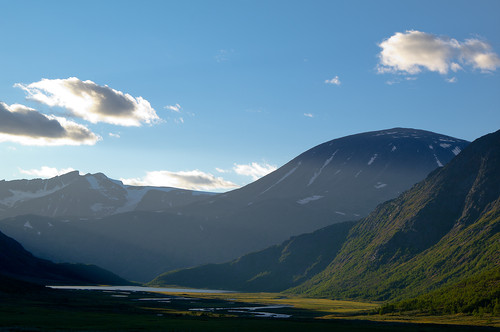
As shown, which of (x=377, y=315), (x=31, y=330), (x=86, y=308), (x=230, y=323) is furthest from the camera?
(x=377, y=315)

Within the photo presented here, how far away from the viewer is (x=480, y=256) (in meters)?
198

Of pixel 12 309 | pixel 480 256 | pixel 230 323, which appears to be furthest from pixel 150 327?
pixel 480 256

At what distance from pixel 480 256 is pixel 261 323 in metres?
119

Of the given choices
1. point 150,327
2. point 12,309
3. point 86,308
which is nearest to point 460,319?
point 150,327

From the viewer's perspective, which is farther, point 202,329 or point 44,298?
→ point 44,298

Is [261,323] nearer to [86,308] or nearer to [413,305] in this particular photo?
[86,308]

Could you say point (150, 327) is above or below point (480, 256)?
below

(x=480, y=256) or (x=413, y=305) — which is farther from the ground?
(x=480, y=256)

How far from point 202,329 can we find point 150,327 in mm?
9442

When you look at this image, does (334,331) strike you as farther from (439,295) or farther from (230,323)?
(439,295)

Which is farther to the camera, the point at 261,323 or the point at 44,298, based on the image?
the point at 44,298

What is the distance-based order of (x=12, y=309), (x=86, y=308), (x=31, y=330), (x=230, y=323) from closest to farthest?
(x=31, y=330) < (x=230, y=323) < (x=12, y=309) < (x=86, y=308)

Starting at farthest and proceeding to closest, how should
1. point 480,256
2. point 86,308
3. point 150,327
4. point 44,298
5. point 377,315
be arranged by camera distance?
point 480,256, point 44,298, point 377,315, point 86,308, point 150,327

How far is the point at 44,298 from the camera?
6383 inches
